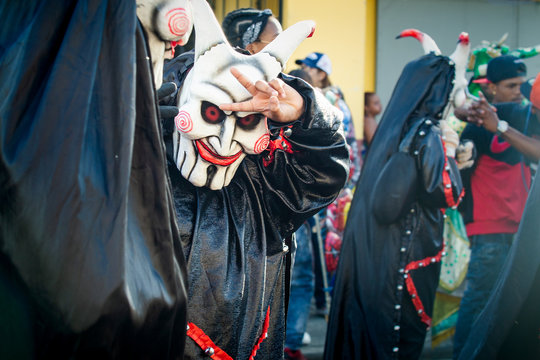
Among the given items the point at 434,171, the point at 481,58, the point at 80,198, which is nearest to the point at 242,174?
the point at 80,198

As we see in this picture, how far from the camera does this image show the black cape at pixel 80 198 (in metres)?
1.11

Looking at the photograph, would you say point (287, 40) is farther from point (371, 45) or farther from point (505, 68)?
point (371, 45)

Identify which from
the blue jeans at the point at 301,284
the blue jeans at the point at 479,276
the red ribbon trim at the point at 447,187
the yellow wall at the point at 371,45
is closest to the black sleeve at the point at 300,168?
the red ribbon trim at the point at 447,187

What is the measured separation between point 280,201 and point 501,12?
678cm

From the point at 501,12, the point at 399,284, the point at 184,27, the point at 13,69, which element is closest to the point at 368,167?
the point at 399,284

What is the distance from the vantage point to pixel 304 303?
4.59 meters

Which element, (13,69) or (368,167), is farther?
(368,167)

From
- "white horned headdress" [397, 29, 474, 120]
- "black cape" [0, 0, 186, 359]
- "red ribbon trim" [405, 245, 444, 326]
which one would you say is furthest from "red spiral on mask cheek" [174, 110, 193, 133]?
"white horned headdress" [397, 29, 474, 120]

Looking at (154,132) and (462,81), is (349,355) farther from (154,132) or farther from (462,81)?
(154,132)

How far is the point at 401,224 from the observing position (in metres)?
3.60

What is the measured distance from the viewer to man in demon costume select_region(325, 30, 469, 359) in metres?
3.53

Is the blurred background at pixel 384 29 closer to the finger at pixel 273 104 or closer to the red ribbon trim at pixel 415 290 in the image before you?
the red ribbon trim at pixel 415 290

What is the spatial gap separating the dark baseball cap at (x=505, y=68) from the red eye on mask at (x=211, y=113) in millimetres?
3898

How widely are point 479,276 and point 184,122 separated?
10.9 ft
